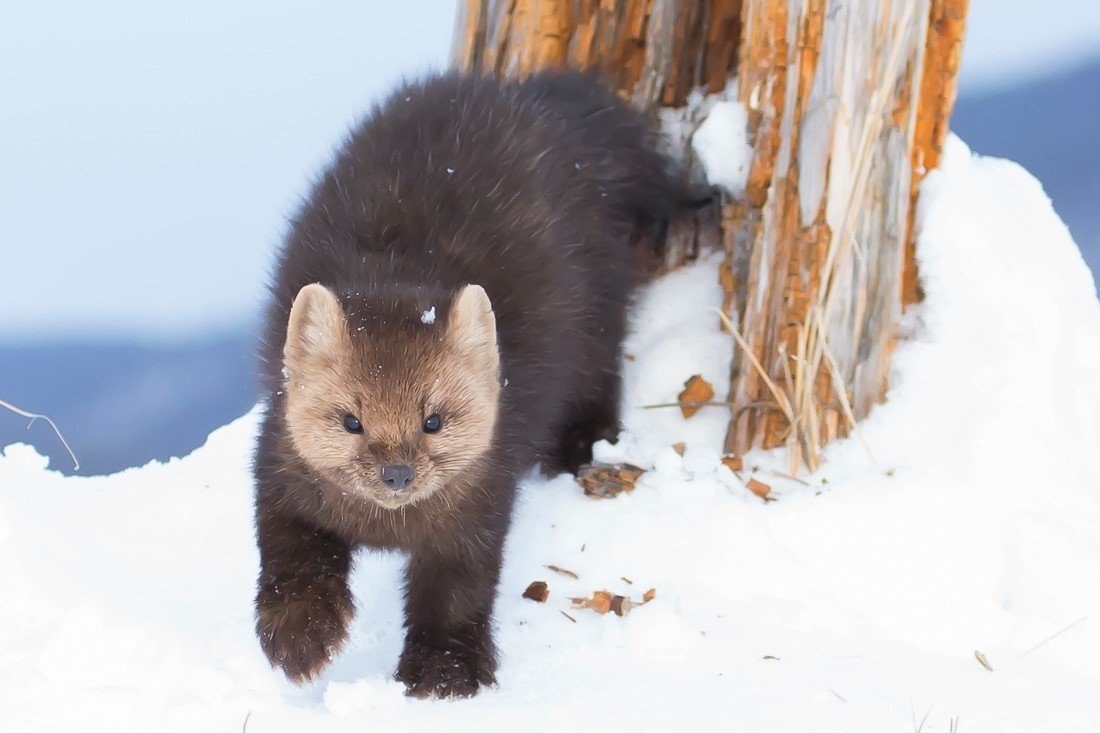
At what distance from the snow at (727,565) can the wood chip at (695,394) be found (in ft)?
0.17

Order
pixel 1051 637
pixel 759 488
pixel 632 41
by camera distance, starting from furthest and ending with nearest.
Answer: pixel 632 41 < pixel 759 488 < pixel 1051 637

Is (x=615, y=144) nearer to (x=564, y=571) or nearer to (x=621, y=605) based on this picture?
(x=564, y=571)

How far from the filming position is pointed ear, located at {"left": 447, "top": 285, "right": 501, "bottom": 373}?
3541 mm

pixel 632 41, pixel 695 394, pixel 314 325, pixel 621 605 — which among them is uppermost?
pixel 632 41

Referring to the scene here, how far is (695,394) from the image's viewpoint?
527 cm

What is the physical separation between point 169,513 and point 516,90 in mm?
2184

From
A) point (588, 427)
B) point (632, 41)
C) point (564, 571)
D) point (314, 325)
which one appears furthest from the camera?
point (632, 41)

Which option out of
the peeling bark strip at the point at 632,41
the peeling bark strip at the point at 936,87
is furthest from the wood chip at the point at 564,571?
the peeling bark strip at the point at 632,41

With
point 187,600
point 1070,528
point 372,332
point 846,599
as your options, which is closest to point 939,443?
point 1070,528

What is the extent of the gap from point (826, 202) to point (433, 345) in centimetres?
196

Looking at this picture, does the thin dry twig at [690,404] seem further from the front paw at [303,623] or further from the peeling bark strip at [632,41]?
the front paw at [303,623]

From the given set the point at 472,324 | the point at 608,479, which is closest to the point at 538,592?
the point at 608,479

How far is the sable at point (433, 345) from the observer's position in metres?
3.46

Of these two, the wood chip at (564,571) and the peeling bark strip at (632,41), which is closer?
the wood chip at (564,571)
